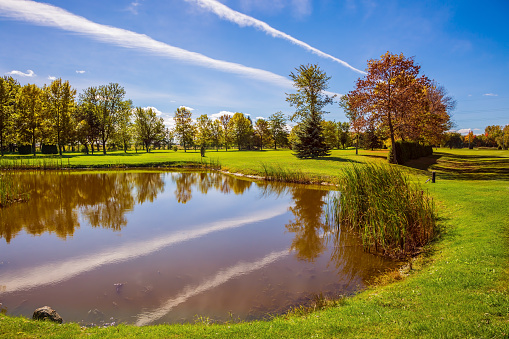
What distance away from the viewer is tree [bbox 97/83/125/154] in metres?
63.8

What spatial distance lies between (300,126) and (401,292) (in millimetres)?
33009

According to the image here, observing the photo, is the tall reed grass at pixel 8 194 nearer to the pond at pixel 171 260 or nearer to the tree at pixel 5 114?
the pond at pixel 171 260

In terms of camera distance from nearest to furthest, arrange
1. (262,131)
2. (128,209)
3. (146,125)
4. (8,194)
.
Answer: (128,209) < (8,194) < (146,125) < (262,131)

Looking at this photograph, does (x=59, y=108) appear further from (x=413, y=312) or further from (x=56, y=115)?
(x=413, y=312)

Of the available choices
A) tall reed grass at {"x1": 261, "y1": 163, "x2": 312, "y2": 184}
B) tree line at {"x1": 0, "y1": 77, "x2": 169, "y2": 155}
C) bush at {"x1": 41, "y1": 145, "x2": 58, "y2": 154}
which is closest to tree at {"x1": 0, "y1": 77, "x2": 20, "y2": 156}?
tree line at {"x1": 0, "y1": 77, "x2": 169, "y2": 155}

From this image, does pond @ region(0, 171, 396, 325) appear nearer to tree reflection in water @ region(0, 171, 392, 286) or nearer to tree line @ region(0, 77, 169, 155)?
tree reflection in water @ region(0, 171, 392, 286)

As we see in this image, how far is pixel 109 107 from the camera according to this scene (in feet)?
214

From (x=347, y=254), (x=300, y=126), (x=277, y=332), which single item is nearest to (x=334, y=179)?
(x=347, y=254)

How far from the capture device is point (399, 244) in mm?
8930

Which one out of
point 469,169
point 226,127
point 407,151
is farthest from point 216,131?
point 469,169

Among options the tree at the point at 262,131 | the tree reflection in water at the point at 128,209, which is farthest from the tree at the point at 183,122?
the tree reflection in water at the point at 128,209

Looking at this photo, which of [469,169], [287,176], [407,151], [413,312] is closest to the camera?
[413,312]

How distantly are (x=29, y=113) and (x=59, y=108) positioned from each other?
6.26 meters

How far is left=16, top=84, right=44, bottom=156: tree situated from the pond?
4030 cm
